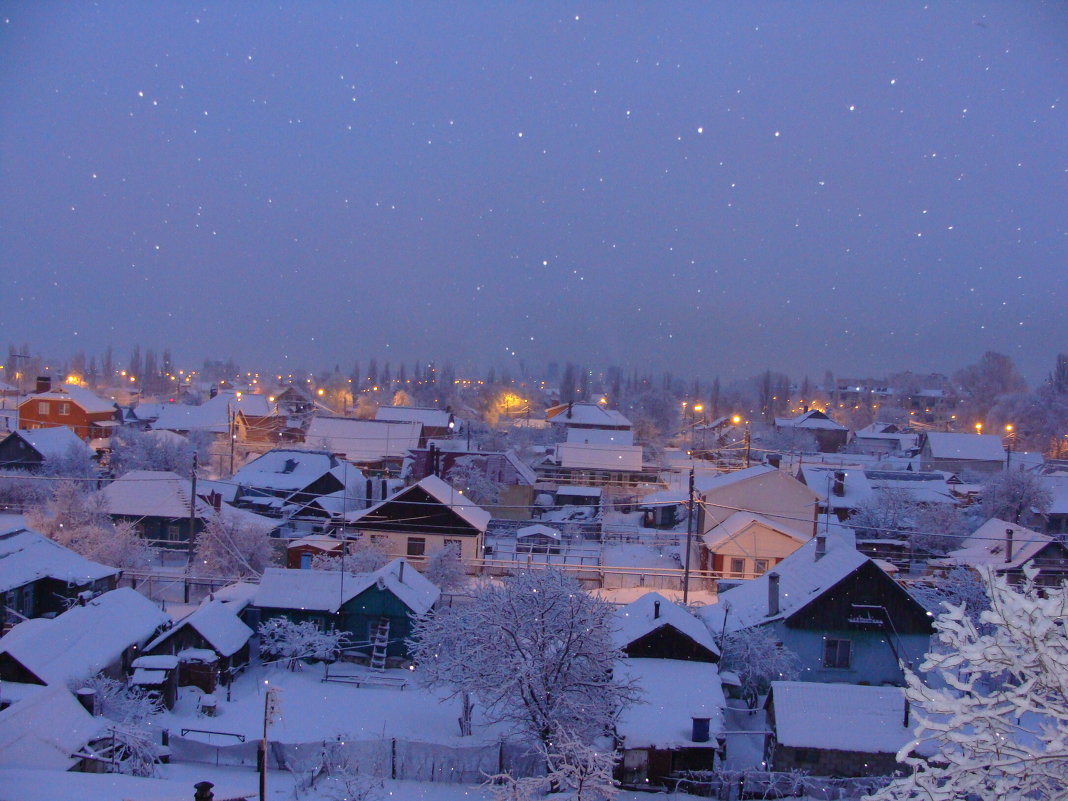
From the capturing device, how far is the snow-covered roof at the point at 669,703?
10.1m

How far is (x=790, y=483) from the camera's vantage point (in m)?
23.0

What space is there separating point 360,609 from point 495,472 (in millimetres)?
15427

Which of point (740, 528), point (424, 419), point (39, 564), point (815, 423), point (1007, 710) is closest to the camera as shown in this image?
point (1007, 710)

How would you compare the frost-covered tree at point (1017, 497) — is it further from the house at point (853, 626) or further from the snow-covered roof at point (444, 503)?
the snow-covered roof at point (444, 503)

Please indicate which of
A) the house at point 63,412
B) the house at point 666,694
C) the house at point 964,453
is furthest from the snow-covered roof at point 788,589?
the house at point 63,412

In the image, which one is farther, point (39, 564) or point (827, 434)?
point (827, 434)

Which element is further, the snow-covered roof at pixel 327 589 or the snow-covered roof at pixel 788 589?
the snow-covered roof at pixel 327 589

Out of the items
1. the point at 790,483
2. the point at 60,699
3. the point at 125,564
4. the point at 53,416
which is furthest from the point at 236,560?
the point at 53,416

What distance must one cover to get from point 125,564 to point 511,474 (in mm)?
14969

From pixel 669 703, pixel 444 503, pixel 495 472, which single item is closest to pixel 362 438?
pixel 495 472

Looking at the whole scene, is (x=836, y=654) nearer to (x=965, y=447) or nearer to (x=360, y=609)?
(x=360, y=609)

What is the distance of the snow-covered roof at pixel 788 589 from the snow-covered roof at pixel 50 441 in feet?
85.2

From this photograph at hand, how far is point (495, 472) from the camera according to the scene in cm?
3006

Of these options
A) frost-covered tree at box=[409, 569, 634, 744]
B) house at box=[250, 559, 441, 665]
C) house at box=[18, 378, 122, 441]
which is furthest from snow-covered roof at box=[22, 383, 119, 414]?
frost-covered tree at box=[409, 569, 634, 744]
